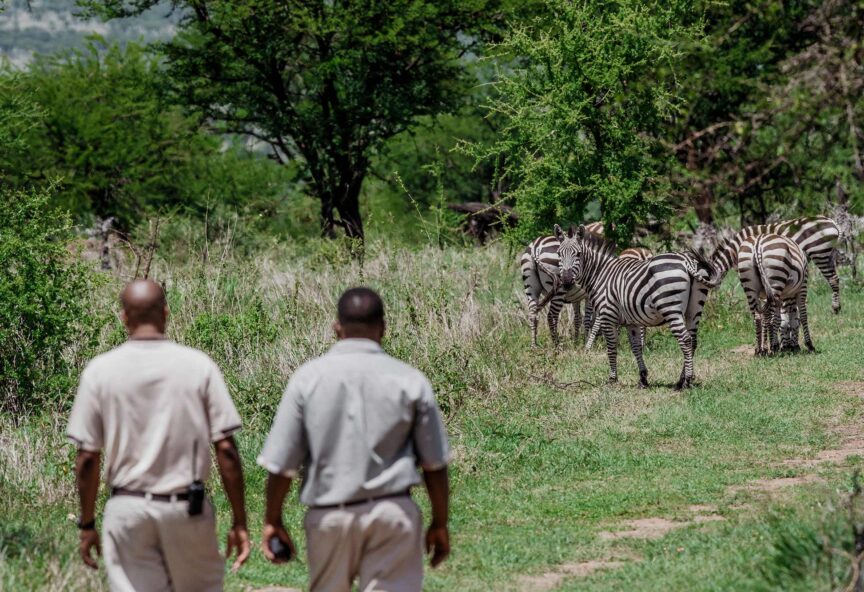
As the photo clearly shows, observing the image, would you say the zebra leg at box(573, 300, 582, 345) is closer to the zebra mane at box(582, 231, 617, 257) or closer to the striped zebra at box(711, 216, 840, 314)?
the striped zebra at box(711, 216, 840, 314)

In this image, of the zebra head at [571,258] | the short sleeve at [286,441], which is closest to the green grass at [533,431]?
the zebra head at [571,258]

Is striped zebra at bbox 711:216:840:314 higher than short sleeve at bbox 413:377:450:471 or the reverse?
higher

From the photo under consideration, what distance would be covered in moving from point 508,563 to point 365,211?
40.5 meters

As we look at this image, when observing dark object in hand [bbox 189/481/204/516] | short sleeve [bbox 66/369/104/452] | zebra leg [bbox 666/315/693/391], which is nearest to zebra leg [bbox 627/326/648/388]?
zebra leg [bbox 666/315/693/391]

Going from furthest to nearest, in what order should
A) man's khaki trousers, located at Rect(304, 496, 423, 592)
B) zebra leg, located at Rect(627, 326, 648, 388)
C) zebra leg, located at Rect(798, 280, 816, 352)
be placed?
zebra leg, located at Rect(798, 280, 816, 352) → zebra leg, located at Rect(627, 326, 648, 388) → man's khaki trousers, located at Rect(304, 496, 423, 592)

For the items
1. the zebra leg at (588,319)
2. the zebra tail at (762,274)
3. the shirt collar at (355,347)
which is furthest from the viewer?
the zebra leg at (588,319)

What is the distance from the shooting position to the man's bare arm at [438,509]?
17.2ft

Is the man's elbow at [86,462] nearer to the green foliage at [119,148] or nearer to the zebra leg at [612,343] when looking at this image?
the zebra leg at [612,343]

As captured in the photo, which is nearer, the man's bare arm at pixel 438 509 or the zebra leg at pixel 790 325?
the man's bare arm at pixel 438 509

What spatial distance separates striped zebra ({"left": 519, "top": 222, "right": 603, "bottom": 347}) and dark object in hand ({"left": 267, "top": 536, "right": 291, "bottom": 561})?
41.4ft

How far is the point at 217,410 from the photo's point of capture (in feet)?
17.6

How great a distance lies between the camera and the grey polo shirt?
5.04m

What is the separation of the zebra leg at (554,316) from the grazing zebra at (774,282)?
2658mm

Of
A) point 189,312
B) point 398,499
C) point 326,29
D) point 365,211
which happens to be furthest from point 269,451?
point 365,211
